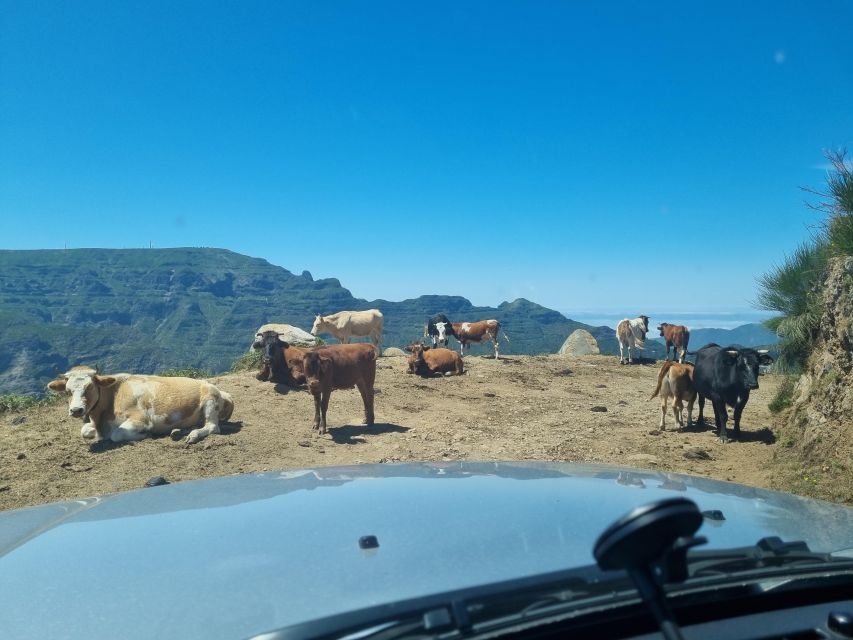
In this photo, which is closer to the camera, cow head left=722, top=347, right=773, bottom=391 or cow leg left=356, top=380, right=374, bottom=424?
cow head left=722, top=347, right=773, bottom=391

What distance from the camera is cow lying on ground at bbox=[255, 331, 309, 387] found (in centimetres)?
1469

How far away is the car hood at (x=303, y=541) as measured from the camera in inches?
72.4

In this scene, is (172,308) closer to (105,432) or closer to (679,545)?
(105,432)


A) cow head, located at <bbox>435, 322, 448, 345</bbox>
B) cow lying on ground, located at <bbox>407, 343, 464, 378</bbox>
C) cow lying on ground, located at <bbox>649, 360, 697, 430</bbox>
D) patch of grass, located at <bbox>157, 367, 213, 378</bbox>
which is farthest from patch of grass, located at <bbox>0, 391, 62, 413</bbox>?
cow head, located at <bbox>435, 322, 448, 345</bbox>

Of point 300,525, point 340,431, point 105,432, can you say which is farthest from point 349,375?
point 300,525

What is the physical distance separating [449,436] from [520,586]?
10.3 metres

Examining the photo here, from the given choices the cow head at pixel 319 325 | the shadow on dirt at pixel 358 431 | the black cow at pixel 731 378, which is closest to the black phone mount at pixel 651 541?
the shadow on dirt at pixel 358 431

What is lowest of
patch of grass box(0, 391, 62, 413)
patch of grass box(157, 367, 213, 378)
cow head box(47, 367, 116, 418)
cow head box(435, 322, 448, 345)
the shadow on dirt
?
the shadow on dirt

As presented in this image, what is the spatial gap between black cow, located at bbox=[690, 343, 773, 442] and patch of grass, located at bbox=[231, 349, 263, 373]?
1178 cm

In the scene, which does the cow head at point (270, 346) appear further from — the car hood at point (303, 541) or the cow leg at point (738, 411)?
the car hood at point (303, 541)

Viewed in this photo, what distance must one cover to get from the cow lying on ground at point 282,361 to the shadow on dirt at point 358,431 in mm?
2564

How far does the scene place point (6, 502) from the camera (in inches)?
319

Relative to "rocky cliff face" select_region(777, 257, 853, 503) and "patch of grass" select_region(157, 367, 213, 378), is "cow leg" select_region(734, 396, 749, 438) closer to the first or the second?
"rocky cliff face" select_region(777, 257, 853, 503)

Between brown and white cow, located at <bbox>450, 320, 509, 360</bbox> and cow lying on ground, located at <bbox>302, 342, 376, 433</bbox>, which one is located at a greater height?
brown and white cow, located at <bbox>450, 320, 509, 360</bbox>
